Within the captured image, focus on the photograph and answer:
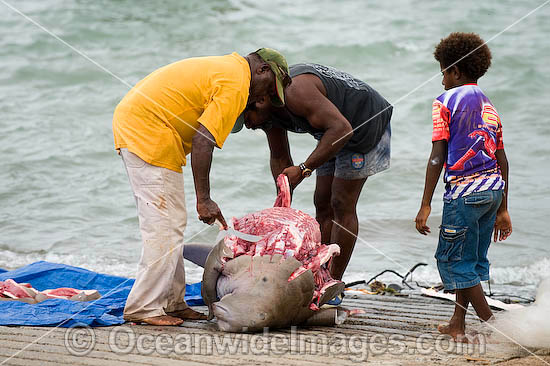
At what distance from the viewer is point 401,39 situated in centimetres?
1770

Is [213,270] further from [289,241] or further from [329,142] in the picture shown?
[329,142]

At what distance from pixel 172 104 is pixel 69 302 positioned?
5.16 ft

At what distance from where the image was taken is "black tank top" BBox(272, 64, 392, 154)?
16.0ft

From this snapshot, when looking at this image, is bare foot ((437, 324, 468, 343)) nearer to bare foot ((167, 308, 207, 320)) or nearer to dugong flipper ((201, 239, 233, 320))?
dugong flipper ((201, 239, 233, 320))

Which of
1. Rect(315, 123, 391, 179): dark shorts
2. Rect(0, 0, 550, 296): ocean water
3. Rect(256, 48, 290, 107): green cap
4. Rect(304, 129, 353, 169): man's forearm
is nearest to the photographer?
Rect(256, 48, 290, 107): green cap

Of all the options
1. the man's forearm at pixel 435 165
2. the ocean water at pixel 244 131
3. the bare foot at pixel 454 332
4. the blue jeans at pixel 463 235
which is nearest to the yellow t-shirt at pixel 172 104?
the man's forearm at pixel 435 165

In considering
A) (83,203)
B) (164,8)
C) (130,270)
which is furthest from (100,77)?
(130,270)

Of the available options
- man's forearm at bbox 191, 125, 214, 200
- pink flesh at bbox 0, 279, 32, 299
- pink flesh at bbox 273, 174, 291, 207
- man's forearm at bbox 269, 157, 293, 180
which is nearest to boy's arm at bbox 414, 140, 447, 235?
pink flesh at bbox 273, 174, 291, 207

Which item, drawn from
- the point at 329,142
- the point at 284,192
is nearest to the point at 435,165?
the point at 329,142

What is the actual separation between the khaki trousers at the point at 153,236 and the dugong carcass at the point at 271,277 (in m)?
0.29

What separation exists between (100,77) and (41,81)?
1417mm

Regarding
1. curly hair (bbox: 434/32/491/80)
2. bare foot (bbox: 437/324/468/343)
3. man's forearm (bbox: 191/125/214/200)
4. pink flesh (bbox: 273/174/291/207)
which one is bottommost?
bare foot (bbox: 437/324/468/343)

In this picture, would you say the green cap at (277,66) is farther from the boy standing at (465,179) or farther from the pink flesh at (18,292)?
the pink flesh at (18,292)

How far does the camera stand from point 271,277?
392 centimetres
